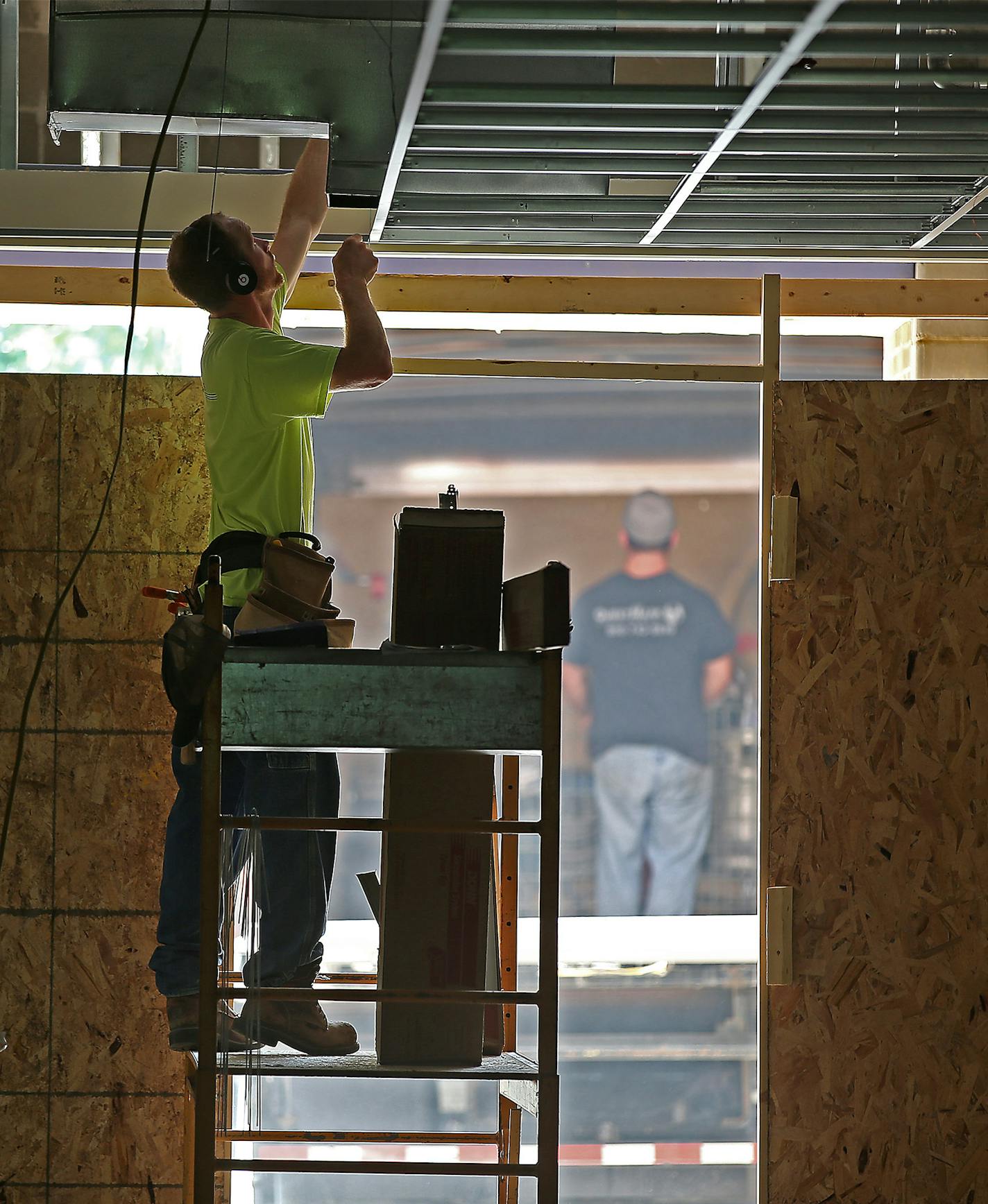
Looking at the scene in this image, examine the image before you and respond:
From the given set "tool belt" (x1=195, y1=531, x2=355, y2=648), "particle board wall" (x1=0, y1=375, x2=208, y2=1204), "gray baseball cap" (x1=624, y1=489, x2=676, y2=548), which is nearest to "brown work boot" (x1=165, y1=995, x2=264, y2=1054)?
"tool belt" (x1=195, y1=531, x2=355, y2=648)

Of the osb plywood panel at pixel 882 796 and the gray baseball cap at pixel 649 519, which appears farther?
the gray baseball cap at pixel 649 519

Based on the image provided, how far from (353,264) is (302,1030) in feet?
5.23

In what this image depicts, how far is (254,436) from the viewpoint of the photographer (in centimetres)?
300

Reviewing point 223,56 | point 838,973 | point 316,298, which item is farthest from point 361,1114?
point 223,56

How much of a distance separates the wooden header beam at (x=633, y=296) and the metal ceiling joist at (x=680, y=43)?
1.65 m

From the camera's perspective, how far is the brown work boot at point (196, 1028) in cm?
259

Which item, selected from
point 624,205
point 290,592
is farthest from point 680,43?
point 290,592

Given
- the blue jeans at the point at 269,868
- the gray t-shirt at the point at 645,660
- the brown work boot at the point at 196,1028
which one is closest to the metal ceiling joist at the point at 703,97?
the blue jeans at the point at 269,868

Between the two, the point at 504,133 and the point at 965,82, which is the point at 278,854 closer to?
the point at 504,133

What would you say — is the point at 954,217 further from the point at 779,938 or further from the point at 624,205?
the point at 779,938

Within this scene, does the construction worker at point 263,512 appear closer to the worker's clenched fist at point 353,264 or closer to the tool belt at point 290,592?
the worker's clenched fist at point 353,264

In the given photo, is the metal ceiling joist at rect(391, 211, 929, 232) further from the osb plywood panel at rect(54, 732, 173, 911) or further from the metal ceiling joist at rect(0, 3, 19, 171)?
the osb plywood panel at rect(54, 732, 173, 911)

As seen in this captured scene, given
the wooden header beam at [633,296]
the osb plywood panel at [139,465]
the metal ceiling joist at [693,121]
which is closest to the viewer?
the metal ceiling joist at [693,121]

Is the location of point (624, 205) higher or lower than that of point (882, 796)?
higher
